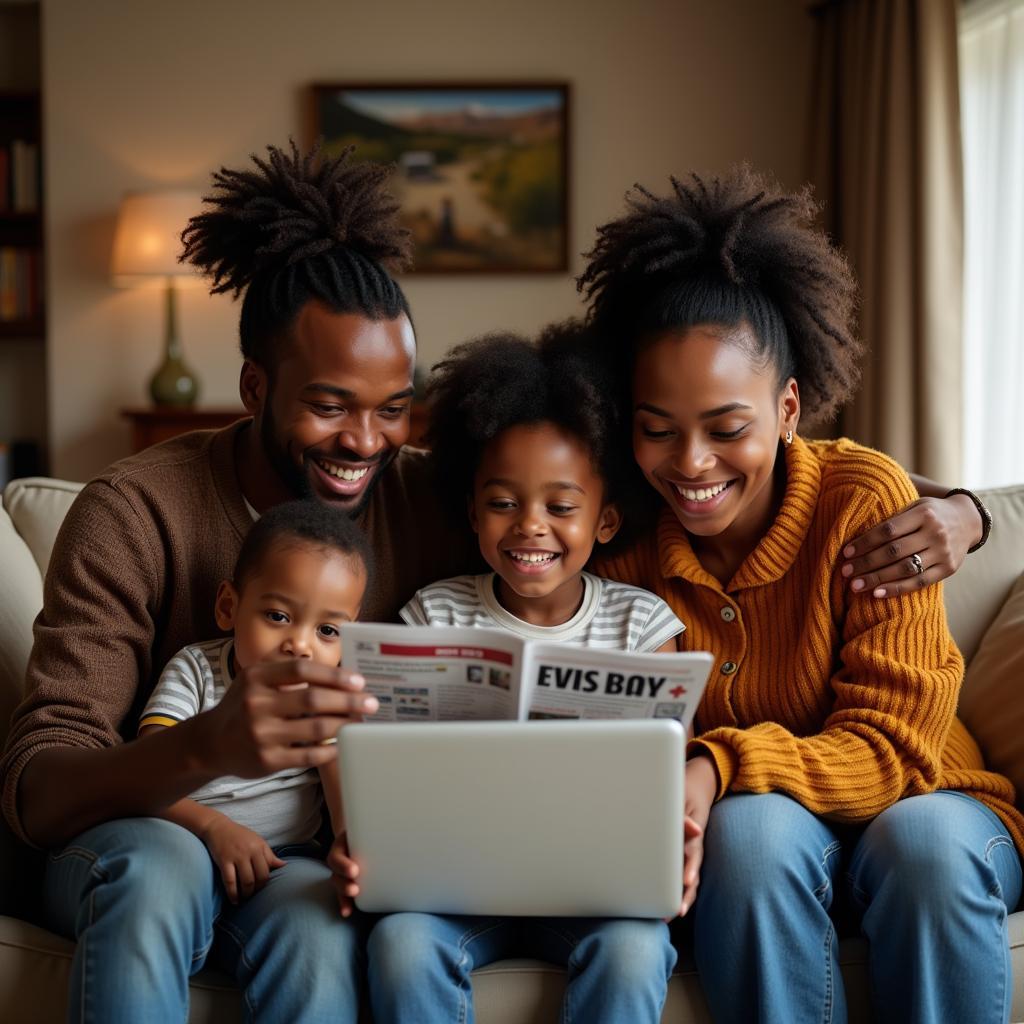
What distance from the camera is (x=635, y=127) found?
16.5ft

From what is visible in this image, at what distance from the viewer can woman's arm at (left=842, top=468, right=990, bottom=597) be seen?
167 cm

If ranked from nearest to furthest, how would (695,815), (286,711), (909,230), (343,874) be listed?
(286,711)
(343,874)
(695,815)
(909,230)

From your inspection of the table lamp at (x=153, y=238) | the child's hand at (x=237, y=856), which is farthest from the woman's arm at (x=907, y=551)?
the table lamp at (x=153, y=238)

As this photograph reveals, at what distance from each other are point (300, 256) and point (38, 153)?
3.97 m

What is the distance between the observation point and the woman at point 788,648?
4.81 feet

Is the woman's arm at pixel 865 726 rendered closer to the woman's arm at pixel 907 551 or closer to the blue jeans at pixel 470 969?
the woman's arm at pixel 907 551

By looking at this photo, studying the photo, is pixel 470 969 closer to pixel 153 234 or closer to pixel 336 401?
pixel 336 401

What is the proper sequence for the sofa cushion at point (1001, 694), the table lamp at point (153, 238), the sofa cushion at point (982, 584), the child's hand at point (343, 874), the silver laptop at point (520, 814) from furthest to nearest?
the table lamp at point (153, 238)
the sofa cushion at point (982, 584)
the sofa cushion at point (1001, 694)
the child's hand at point (343, 874)
the silver laptop at point (520, 814)

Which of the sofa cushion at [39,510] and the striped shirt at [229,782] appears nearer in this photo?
the striped shirt at [229,782]

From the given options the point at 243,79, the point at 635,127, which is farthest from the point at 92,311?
the point at 635,127

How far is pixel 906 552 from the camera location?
1668 millimetres

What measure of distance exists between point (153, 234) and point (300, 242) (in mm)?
3047

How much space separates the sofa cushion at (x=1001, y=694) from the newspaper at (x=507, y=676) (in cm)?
71

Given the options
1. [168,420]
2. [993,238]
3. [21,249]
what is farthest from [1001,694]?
[21,249]
